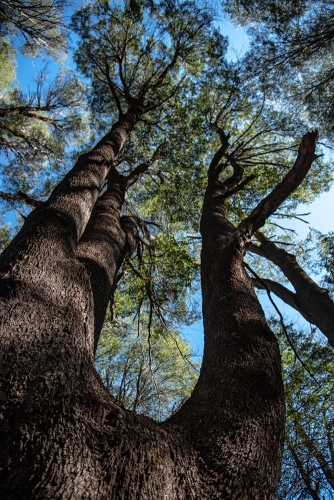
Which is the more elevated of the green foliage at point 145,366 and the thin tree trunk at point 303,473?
the green foliage at point 145,366

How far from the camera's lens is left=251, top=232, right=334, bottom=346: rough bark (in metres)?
5.52

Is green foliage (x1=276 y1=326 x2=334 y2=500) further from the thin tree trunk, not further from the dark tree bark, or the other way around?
the dark tree bark

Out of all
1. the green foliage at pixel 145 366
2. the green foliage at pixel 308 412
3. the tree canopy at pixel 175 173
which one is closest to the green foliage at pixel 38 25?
the tree canopy at pixel 175 173

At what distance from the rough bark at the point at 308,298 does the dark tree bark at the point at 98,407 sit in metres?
3.79

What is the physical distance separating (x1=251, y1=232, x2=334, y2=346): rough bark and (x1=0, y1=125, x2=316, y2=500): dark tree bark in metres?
3.79

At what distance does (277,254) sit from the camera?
8102 mm

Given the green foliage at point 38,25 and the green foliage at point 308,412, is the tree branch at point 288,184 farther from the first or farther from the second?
the green foliage at point 38,25

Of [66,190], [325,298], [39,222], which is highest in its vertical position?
[325,298]

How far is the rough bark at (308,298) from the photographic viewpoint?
552cm

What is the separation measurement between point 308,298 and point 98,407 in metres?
5.65

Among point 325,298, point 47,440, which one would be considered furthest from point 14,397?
point 325,298

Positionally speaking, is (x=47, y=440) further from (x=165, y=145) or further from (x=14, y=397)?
(x=165, y=145)

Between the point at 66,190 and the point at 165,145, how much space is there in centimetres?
687

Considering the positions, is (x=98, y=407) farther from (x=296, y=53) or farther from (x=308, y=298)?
(x=296, y=53)
